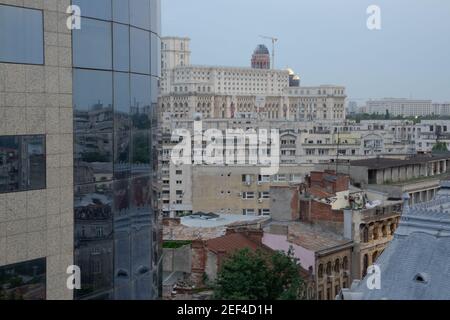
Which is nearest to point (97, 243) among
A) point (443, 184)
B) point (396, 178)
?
point (443, 184)

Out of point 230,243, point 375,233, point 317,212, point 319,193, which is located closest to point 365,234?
point 375,233

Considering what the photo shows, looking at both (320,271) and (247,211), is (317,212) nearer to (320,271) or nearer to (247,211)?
(320,271)

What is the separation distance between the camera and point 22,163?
10578mm

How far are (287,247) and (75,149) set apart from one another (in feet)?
44.9

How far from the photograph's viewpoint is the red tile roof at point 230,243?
22.8m

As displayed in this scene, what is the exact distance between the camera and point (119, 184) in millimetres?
12367


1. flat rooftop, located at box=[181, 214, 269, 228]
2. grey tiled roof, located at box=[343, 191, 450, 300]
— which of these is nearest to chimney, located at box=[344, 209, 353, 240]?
flat rooftop, located at box=[181, 214, 269, 228]

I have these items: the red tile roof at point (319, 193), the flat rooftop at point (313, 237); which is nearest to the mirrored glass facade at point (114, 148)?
the flat rooftop at point (313, 237)

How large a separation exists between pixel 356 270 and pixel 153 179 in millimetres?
14459

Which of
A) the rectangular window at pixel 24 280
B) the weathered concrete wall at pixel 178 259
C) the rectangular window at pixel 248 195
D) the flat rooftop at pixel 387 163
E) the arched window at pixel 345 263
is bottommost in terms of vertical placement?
the arched window at pixel 345 263

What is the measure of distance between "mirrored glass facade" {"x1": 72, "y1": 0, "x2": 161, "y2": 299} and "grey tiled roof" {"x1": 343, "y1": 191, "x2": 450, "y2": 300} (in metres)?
3.96

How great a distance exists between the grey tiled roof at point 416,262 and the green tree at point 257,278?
121 inches

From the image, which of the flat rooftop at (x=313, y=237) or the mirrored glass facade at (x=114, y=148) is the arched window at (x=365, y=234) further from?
the mirrored glass facade at (x=114, y=148)

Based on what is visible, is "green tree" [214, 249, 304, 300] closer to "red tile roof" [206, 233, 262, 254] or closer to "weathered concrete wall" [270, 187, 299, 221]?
"red tile roof" [206, 233, 262, 254]
